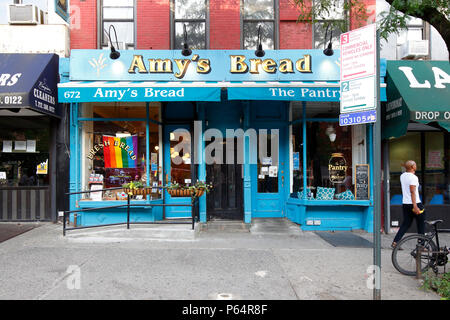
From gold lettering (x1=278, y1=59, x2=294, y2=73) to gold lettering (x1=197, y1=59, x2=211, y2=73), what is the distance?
177 cm

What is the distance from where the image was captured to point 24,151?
873 centimetres

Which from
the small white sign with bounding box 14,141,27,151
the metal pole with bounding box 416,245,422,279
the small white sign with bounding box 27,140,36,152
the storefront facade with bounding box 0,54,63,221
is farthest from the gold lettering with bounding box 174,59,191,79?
the metal pole with bounding box 416,245,422,279

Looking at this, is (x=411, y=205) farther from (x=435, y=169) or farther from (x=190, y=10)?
(x=190, y=10)

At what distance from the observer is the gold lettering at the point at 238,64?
26.6 ft

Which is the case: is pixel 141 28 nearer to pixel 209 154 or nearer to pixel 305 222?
pixel 209 154

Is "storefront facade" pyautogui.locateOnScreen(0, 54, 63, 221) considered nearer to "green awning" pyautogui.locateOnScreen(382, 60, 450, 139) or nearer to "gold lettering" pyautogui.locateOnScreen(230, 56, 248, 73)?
"gold lettering" pyautogui.locateOnScreen(230, 56, 248, 73)

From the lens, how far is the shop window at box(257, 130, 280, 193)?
8938 mm

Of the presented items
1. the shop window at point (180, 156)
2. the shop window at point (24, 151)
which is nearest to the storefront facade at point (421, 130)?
the shop window at point (180, 156)

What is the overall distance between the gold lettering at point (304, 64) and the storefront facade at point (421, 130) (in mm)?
1962

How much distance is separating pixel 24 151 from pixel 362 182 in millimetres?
8869

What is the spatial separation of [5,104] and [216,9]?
5631mm

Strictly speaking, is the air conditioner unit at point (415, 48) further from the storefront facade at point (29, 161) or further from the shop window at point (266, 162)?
the storefront facade at point (29, 161)

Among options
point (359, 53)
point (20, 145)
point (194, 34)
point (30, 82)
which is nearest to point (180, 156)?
point (194, 34)
